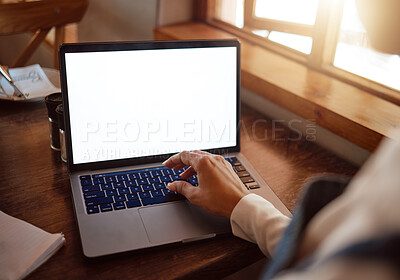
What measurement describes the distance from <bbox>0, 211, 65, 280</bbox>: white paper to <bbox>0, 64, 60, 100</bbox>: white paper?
0.54 meters

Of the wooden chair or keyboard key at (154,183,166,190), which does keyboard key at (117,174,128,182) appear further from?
the wooden chair

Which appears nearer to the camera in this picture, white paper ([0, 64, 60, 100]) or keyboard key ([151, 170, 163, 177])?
keyboard key ([151, 170, 163, 177])

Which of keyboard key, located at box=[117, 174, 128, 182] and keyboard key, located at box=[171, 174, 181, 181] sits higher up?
keyboard key, located at box=[117, 174, 128, 182]

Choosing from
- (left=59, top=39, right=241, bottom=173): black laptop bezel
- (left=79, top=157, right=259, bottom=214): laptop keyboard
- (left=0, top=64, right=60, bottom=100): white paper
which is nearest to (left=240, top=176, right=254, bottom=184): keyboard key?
(left=79, top=157, right=259, bottom=214): laptop keyboard

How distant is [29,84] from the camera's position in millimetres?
1276

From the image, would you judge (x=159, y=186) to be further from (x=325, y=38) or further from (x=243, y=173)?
(x=325, y=38)

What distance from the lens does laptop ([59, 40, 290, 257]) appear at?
0.77m

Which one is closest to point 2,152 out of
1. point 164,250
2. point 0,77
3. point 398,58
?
point 0,77

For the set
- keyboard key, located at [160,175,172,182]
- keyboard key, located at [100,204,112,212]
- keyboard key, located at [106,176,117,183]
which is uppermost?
keyboard key, located at [106,176,117,183]

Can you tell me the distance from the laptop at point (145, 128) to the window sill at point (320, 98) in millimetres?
283

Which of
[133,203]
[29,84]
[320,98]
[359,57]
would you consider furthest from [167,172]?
[359,57]

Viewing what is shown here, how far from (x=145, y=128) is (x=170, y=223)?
9.5 inches

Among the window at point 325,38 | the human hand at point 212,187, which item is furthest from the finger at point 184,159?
the window at point 325,38

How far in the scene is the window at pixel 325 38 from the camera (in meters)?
1.25
